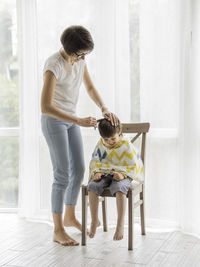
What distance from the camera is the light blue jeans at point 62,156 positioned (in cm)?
291

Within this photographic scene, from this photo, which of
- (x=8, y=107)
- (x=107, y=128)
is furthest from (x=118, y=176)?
(x=8, y=107)

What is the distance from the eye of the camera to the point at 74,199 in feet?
10.2

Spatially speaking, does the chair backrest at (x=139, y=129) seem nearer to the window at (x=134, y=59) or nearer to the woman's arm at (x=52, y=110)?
the window at (x=134, y=59)

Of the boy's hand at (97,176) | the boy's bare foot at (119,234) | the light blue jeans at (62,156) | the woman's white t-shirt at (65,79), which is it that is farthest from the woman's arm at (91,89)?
the boy's bare foot at (119,234)

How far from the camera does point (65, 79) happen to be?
2.88 metres

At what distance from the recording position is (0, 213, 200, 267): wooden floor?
2537mm

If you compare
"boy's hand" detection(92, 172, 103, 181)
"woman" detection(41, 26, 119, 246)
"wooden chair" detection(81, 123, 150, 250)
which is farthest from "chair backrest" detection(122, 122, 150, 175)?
"boy's hand" detection(92, 172, 103, 181)

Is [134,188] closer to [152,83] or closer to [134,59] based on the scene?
[152,83]

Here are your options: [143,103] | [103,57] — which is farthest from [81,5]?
[143,103]

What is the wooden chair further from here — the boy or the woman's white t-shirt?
the woman's white t-shirt

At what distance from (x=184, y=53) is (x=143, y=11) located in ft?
1.56

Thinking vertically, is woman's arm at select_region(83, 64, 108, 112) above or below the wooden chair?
above

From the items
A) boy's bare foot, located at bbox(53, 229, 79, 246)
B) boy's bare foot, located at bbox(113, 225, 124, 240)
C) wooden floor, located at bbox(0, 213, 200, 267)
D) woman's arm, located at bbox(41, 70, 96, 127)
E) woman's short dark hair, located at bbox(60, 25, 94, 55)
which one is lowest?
wooden floor, located at bbox(0, 213, 200, 267)

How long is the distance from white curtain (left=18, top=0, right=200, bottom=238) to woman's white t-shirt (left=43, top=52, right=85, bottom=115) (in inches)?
18.6
